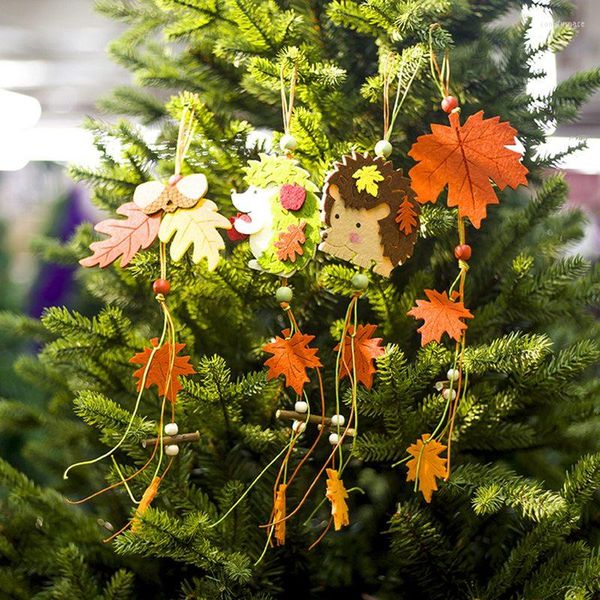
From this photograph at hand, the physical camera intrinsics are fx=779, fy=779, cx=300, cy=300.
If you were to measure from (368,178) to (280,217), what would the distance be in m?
0.08

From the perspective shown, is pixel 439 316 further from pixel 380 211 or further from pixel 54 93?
pixel 54 93

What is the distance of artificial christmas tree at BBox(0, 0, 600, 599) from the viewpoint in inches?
25.4

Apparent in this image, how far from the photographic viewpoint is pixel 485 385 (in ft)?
2.32

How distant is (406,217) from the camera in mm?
627

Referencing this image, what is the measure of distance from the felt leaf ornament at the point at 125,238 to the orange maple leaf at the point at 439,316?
216 mm

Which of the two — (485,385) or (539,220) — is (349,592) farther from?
(539,220)

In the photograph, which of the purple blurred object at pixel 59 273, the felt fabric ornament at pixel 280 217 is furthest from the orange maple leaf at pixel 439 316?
the purple blurred object at pixel 59 273

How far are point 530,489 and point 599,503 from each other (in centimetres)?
21

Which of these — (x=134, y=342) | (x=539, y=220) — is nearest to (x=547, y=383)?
(x=539, y=220)

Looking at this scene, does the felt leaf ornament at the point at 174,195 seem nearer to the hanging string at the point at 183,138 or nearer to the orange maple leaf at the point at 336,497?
the hanging string at the point at 183,138

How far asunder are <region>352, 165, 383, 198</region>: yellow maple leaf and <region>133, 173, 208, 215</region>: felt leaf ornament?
120 millimetres

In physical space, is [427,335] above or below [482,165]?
below

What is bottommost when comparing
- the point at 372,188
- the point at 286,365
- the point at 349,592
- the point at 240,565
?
the point at 349,592

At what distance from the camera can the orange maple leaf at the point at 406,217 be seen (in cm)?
63
